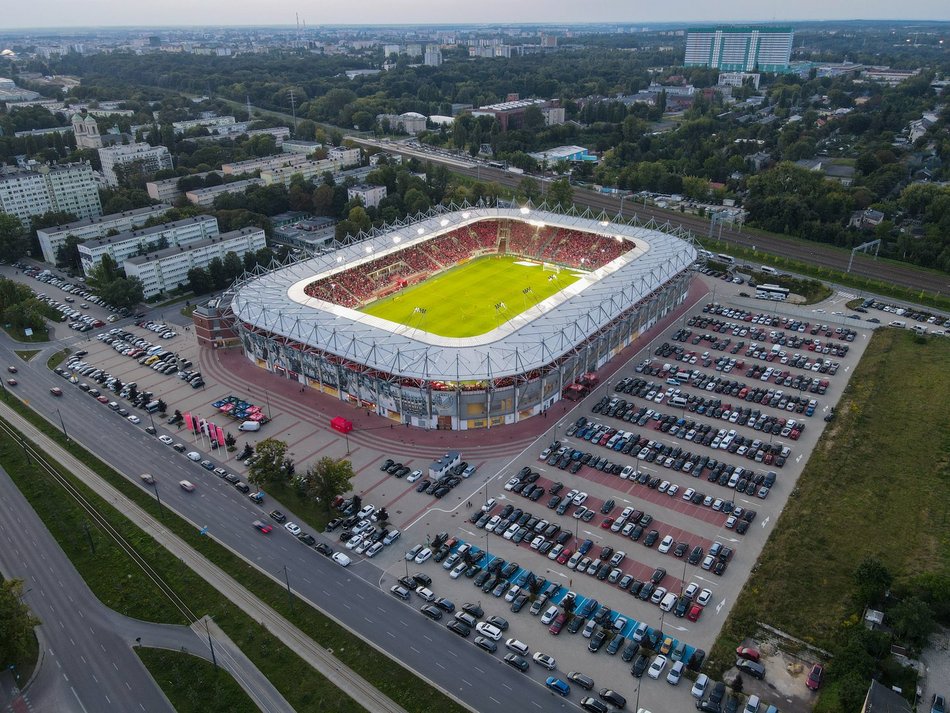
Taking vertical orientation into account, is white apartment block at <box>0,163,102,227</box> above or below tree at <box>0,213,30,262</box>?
above

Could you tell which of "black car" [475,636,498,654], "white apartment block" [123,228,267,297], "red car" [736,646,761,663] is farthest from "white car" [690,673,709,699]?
"white apartment block" [123,228,267,297]

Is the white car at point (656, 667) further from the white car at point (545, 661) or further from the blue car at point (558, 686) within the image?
the white car at point (545, 661)

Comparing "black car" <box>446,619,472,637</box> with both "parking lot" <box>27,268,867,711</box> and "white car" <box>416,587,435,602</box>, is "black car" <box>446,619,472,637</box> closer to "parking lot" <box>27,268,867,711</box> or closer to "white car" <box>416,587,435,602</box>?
"parking lot" <box>27,268,867,711</box>

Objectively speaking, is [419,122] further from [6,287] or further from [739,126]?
[6,287]

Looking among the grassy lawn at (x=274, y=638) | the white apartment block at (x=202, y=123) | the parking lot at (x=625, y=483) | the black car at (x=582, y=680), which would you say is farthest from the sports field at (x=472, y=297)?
the white apartment block at (x=202, y=123)

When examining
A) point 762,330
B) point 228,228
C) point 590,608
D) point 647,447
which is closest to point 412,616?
point 590,608
